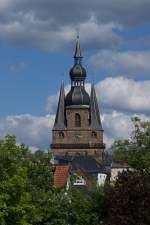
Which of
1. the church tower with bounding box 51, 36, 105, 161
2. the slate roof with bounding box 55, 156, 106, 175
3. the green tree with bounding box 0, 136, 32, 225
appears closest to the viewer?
the green tree with bounding box 0, 136, 32, 225

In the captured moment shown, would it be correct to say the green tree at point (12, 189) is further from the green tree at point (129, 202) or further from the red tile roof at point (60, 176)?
the red tile roof at point (60, 176)

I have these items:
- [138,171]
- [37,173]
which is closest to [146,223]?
[138,171]

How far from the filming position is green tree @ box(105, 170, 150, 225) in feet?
165

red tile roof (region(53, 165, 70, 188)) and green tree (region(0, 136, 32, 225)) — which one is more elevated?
red tile roof (region(53, 165, 70, 188))

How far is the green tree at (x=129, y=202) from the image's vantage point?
165ft

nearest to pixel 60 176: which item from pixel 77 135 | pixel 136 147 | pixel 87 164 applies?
→ pixel 136 147

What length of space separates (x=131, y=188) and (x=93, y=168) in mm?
108644

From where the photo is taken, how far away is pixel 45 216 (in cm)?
5241

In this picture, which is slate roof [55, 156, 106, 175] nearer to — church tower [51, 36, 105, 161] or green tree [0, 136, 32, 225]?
church tower [51, 36, 105, 161]

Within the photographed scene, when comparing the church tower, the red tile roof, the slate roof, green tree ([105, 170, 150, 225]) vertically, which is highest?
the church tower

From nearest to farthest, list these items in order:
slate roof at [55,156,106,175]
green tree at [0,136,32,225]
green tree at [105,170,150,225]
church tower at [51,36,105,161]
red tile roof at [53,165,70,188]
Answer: green tree at [0,136,32,225], green tree at [105,170,150,225], red tile roof at [53,165,70,188], slate roof at [55,156,106,175], church tower at [51,36,105,161]

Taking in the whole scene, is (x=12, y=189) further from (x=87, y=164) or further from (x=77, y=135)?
(x=77, y=135)

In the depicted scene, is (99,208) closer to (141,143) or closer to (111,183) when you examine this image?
(111,183)

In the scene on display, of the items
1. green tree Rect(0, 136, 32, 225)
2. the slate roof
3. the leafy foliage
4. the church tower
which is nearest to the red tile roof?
the leafy foliage
